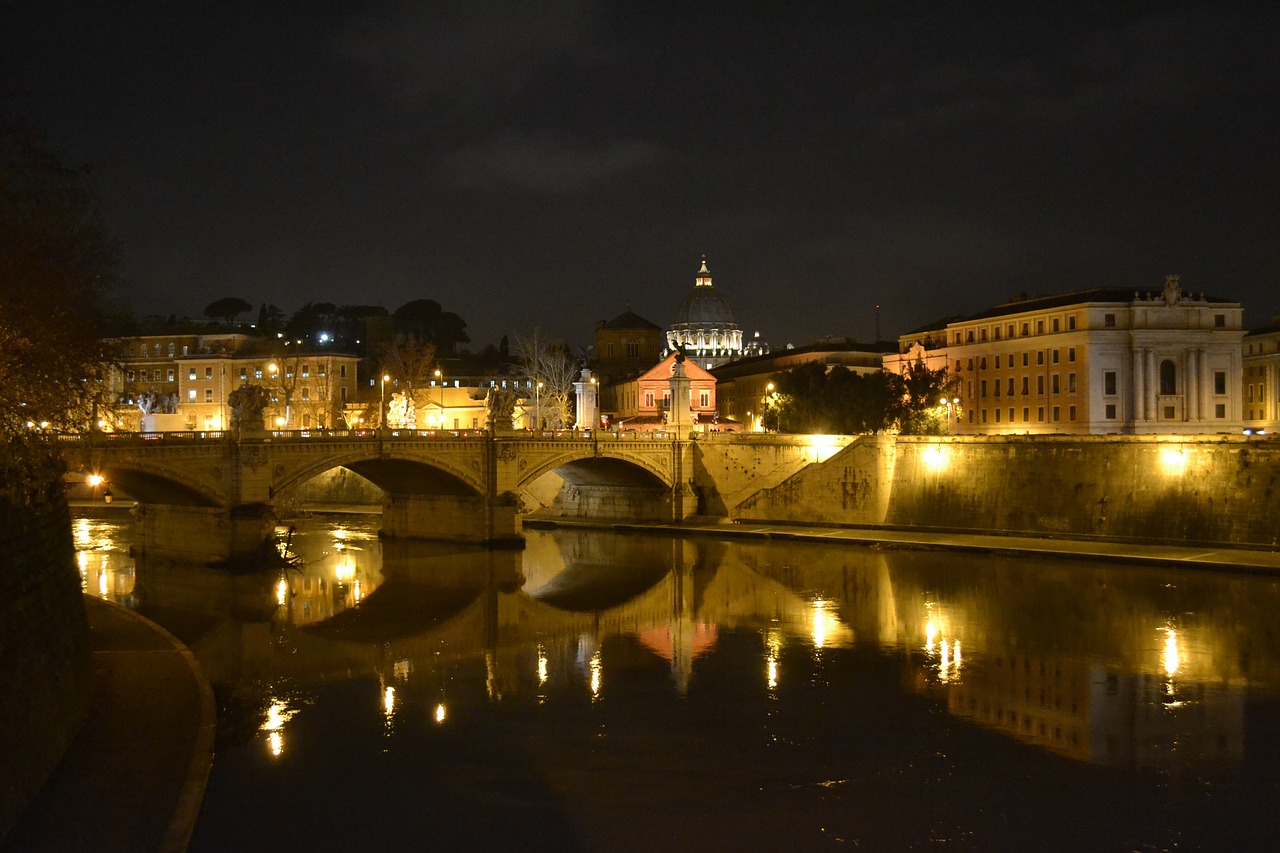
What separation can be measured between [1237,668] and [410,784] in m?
17.3

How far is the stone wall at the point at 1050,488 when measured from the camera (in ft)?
133

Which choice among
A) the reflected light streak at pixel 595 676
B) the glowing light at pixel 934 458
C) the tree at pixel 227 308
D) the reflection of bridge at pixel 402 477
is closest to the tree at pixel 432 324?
the tree at pixel 227 308

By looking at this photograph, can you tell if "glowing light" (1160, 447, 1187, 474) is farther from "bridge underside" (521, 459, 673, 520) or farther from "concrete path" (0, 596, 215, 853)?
"concrete path" (0, 596, 215, 853)

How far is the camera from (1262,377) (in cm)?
8050

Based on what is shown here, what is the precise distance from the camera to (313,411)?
3123 inches

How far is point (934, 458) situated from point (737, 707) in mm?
30040

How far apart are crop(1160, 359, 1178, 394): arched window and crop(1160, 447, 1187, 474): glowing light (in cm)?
2183

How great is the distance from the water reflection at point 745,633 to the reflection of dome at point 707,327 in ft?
313

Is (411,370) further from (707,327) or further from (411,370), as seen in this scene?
(707,327)

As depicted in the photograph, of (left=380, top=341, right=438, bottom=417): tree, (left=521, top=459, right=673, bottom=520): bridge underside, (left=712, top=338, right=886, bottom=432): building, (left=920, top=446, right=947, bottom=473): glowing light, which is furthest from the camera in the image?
(left=712, top=338, right=886, bottom=432): building

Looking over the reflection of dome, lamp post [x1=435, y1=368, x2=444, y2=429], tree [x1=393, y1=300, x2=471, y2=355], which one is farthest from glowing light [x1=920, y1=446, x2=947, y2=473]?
the reflection of dome

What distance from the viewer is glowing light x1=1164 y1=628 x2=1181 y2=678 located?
2484cm

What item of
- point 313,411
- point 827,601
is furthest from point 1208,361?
point 313,411

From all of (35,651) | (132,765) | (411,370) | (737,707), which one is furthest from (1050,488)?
(411,370)
